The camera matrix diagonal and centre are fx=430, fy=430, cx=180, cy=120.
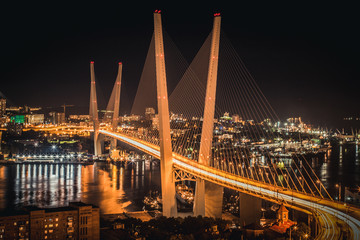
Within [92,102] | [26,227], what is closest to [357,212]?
[26,227]

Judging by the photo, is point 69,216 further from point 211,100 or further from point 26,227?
point 211,100

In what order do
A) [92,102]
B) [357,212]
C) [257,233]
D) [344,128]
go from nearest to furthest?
1. [357,212]
2. [257,233]
3. [92,102]
4. [344,128]

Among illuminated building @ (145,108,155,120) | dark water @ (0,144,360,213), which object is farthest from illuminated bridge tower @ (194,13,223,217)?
illuminated building @ (145,108,155,120)

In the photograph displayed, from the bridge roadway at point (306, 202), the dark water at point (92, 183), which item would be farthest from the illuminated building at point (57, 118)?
the bridge roadway at point (306, 202)

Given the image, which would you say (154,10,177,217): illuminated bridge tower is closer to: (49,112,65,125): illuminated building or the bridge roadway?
the bridge roadway

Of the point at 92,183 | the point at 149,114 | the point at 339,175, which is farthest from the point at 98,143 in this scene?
the point at 339,175

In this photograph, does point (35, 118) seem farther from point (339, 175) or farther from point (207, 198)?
point (207, 198)

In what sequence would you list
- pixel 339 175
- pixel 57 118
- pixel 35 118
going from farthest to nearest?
1. pixel 35 118
2. pixel 57 118
3. pixel 339 175
